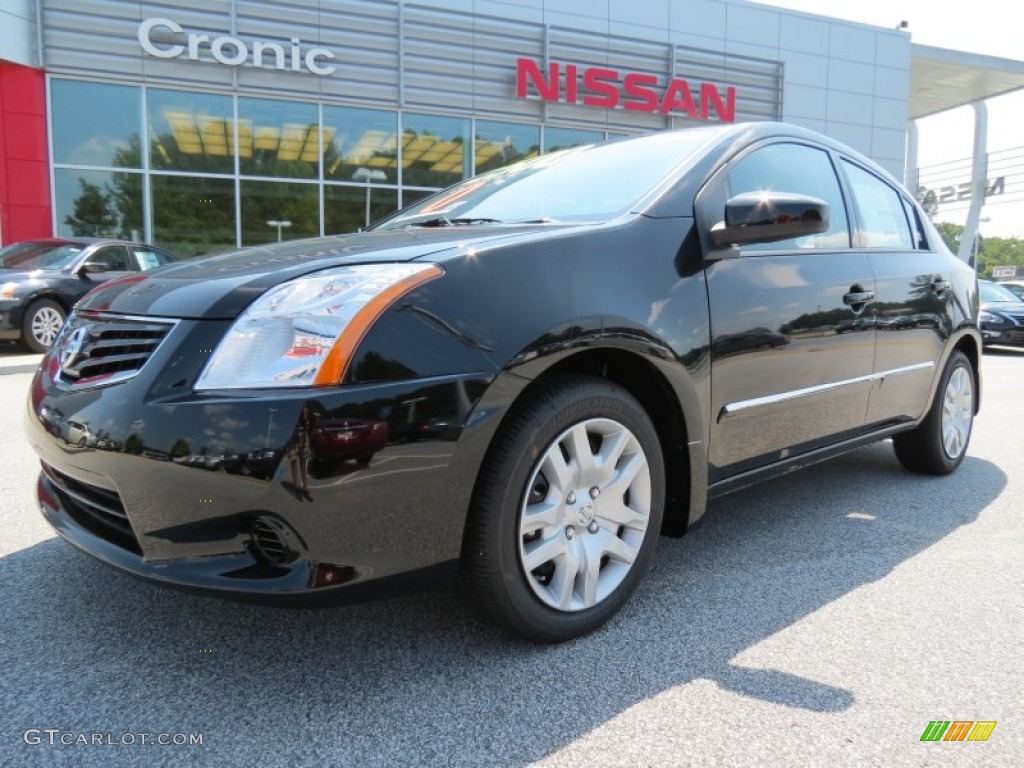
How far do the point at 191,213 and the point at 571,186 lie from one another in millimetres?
12666

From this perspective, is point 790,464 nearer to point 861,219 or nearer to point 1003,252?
point 861,219

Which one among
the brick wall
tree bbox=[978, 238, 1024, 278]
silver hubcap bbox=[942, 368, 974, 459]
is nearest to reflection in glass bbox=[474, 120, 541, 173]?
the brick wall

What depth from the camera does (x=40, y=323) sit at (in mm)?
8945

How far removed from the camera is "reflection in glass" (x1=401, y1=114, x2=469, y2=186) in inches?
583

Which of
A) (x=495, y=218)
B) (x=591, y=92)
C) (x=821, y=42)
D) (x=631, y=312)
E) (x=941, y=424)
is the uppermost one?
(x=821, y=42)

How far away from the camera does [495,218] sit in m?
2.65

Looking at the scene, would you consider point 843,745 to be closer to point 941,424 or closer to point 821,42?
point 941,424

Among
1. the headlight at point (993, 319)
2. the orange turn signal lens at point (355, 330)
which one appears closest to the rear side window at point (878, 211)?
the orange turn signal lens at point (355, 330)

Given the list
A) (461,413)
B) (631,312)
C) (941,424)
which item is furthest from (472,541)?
(941,424)

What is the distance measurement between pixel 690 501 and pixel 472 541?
842 millimetres

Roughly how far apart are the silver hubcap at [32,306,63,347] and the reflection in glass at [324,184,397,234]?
6111 mm

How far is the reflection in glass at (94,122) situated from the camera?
13.0 meters

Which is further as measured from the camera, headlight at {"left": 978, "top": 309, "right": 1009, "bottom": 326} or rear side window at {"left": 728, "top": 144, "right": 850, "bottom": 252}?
headlight at {"left": 978, "top": 309, "right": 1009, "bottom": 326}

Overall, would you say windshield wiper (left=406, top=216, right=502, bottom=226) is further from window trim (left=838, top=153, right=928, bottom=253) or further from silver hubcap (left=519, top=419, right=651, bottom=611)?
window trim (left=838, top=153, right=928, bottom=253)
